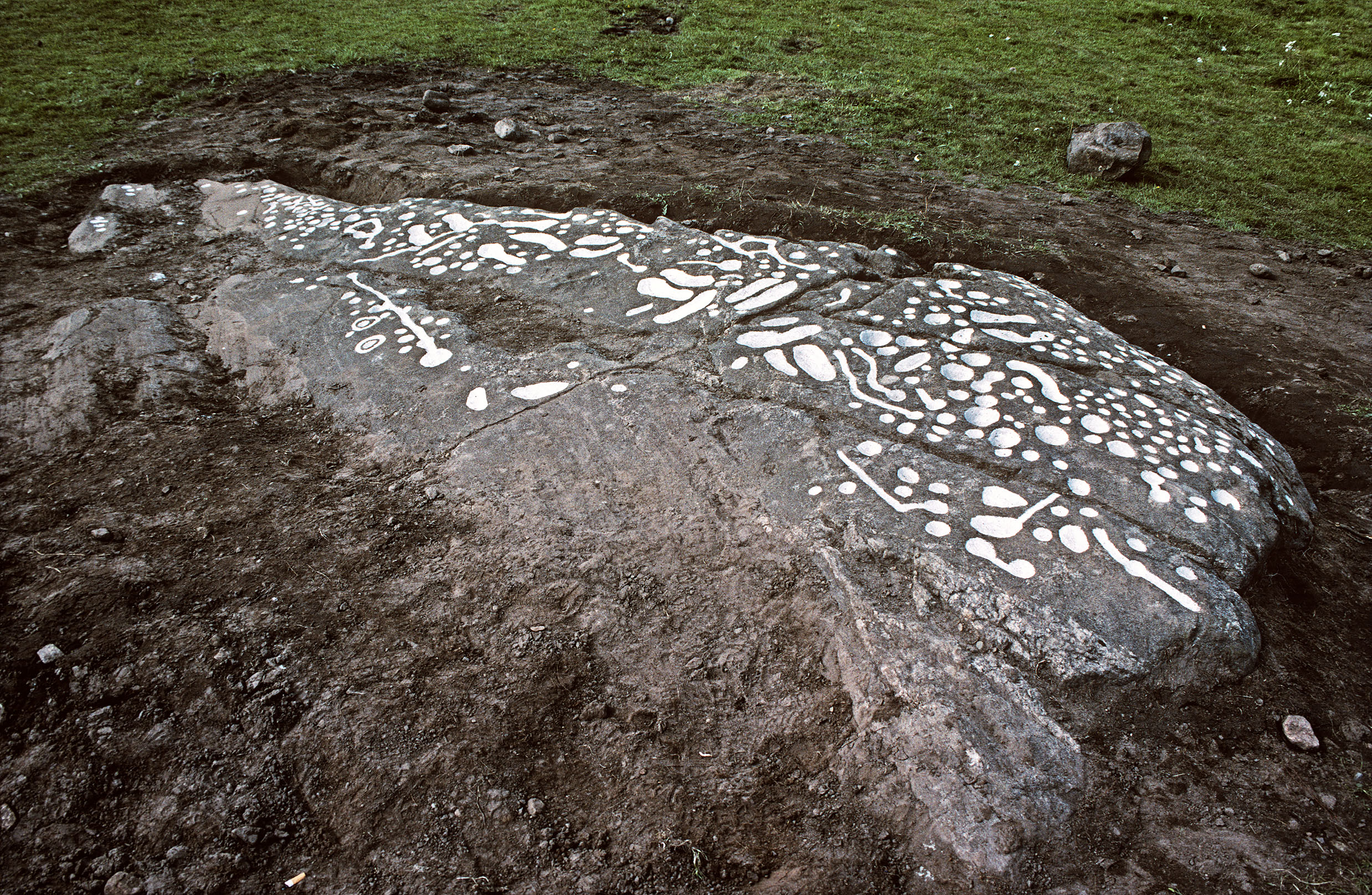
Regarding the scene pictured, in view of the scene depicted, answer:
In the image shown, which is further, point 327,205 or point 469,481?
point 327,205

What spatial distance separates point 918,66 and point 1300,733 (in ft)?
27.5

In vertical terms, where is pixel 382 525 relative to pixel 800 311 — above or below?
below

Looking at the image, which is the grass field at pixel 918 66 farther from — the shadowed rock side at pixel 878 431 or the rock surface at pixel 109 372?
the shadowed rock side at pixel 878 431

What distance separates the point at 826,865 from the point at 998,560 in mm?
985

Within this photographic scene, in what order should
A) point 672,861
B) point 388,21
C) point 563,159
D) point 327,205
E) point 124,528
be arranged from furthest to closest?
point 388,21, point 563,159, point 327,205, point 124,528, point 672,861

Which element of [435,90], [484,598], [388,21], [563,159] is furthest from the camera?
[388,21]

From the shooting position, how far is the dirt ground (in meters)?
1.64

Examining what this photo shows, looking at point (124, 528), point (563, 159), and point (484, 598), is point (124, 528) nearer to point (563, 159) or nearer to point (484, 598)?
point (484, 598)

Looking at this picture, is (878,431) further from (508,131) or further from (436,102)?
(436,102)

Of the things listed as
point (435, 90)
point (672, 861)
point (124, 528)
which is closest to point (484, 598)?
point (672, 861)

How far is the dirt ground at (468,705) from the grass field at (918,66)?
3.85 metres

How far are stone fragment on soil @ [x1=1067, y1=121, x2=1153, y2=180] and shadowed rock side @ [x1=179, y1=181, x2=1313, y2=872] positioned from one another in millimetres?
3686

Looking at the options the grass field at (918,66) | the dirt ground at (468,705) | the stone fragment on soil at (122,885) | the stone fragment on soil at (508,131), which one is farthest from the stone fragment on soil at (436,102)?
the stone fragment on soil at (122,885)

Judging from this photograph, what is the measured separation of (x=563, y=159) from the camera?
562 cm
